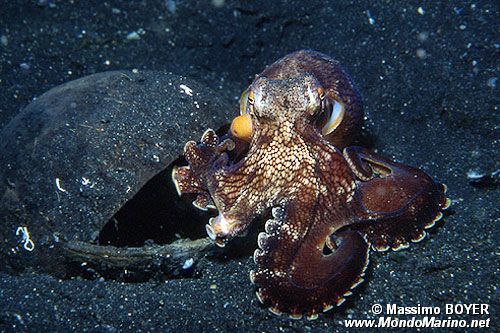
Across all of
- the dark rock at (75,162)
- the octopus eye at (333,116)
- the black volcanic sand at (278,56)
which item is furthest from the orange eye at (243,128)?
the black volcanic sand at (278,56)

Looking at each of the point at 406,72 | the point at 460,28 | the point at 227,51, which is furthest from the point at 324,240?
the point at 227,51

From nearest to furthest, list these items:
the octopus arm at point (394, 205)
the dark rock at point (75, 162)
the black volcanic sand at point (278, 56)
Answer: the black volcanic sand at point (278, 56) → the octopus arm at point (394, 205) → the dark rock at point (75, 162)

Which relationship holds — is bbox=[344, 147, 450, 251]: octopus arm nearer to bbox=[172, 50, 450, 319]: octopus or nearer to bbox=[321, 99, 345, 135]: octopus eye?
bbox=[172, 50, 450, 319]: octopus

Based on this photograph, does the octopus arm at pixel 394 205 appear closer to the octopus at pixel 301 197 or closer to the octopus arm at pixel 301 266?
the octopus at pixel 301 197

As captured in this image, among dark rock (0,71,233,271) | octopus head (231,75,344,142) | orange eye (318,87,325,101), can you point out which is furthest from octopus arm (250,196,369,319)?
dark rock (0,71,233,271)

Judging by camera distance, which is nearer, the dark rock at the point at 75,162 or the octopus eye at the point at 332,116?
the dark rock at the point at 75,162

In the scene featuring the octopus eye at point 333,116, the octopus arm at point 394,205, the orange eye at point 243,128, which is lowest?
the octopus arm at point 394,205

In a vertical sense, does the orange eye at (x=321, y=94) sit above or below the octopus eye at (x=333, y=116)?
above
